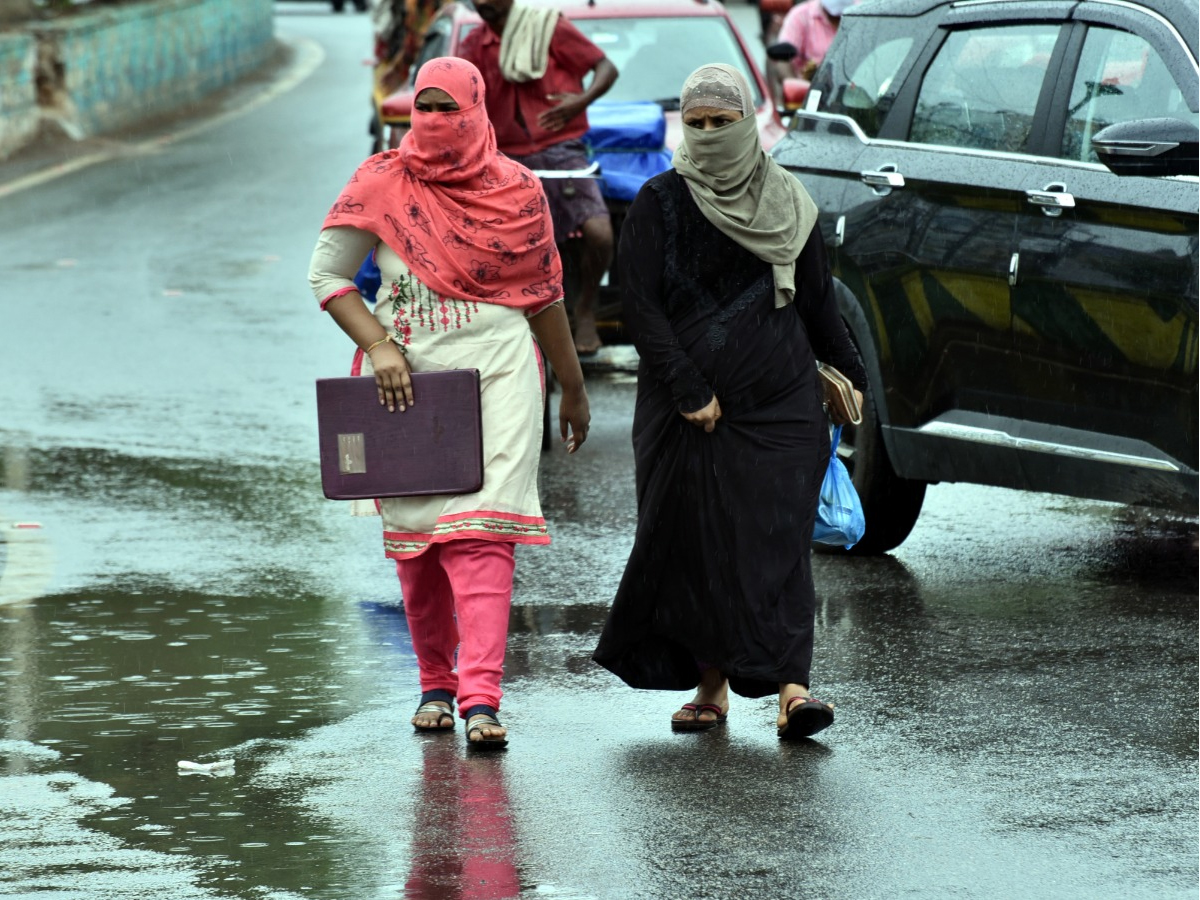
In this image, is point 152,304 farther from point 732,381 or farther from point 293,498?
point 732,381

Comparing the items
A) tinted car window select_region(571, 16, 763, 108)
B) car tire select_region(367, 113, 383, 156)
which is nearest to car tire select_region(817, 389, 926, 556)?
tinted car window select_region(571, 16, 763, 108)

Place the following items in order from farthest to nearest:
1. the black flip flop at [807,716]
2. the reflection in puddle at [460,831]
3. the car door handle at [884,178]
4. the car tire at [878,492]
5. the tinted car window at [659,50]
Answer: the tinted car window at [659,50], the car tire at [878,492], the car door handle at [884,178], the black flip flop at [807,716], the reflection in puddle at [460,831]

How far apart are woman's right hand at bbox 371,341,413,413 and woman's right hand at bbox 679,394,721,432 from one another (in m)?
0.71

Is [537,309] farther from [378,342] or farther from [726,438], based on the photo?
[726,438]

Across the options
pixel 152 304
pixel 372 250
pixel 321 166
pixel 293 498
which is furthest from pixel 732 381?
pixel 321 166

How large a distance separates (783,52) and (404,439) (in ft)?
31.2

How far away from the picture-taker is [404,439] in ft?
19.4

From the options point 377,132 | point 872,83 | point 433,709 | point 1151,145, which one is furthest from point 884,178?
point 377,132

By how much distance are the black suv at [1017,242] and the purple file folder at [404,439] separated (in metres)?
2.17

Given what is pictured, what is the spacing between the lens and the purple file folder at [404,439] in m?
5.88

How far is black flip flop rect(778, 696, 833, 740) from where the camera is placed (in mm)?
5742

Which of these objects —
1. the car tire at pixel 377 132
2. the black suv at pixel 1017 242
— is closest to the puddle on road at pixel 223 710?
the black suv at pixel 1017 242

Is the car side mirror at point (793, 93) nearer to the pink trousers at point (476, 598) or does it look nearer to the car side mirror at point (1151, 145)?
the car side mirror at point (1151, 145)

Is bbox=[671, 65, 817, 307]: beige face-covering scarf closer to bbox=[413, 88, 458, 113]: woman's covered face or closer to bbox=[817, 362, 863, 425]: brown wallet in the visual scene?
bbox=[817, 362, 863, 425]: brown wallet
